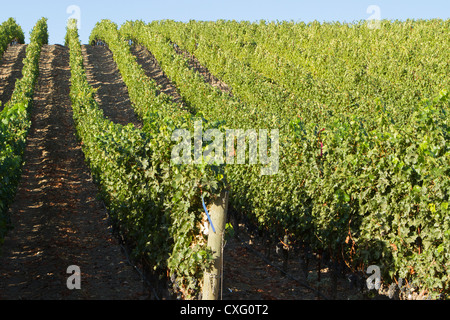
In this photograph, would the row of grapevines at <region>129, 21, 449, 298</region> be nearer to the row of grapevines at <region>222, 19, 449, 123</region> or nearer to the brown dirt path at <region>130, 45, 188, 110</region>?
the row of grapevines at <region>222, 19, 449, 123</region>

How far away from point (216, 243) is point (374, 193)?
3.43 meters

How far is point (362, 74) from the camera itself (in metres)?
26.1

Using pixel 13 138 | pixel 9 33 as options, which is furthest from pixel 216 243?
pixel 9 33

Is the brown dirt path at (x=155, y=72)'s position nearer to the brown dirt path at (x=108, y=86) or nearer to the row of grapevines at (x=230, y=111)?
the row of grapevines at (x=230, y=111)

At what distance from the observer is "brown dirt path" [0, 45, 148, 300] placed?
31.1ft

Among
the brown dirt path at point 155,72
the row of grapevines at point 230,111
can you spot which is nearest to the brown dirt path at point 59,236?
the row of grapevines at point 230,111

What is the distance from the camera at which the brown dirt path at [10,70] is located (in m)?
28.5

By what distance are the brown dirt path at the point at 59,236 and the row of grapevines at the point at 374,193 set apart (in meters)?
3.64

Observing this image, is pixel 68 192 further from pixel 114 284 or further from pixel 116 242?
pixel 114 284

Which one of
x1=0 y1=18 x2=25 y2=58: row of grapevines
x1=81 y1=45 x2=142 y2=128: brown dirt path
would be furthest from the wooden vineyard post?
x1=0 y1=18 x2=25 y2=58: row of grapevines

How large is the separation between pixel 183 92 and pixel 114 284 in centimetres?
1895

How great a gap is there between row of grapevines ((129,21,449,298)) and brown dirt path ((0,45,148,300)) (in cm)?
364

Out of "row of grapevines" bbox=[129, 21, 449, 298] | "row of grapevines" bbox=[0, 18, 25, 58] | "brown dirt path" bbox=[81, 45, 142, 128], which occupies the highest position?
"row of grapevines" bbox=[0, 18, 25, 58]
